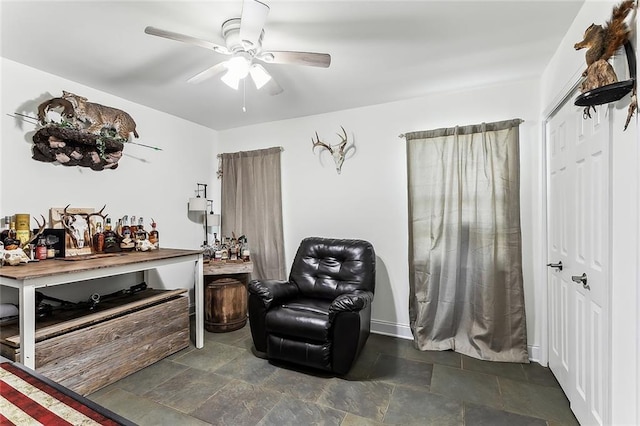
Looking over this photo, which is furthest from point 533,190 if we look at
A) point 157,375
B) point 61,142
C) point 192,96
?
point 61,142

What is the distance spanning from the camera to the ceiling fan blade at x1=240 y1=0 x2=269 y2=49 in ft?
4.74

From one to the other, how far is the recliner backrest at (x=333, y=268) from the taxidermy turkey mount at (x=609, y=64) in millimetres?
1936

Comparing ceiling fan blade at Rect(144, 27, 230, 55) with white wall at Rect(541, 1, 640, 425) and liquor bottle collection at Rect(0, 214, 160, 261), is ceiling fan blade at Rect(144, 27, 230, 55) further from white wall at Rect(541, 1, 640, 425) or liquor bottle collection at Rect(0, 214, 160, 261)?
white wall at Rect(541, 1, 640, 425)

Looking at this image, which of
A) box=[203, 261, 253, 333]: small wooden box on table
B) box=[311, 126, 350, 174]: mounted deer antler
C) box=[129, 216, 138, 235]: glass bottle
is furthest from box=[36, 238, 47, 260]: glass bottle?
box=[311, 126, 350, 174]: mounted deer antler

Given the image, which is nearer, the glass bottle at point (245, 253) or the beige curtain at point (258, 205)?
the glass bottle at point (245, 253)

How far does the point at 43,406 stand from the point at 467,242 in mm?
2968

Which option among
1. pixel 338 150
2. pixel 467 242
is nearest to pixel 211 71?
pixel 338 150

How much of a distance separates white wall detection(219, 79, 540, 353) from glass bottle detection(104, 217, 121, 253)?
1.77 metres

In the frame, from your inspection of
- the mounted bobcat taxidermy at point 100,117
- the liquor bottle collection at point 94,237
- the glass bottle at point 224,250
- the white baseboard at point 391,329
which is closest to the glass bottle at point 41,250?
the liquor bottle collection at point 94,237

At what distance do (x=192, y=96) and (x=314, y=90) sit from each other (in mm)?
1252

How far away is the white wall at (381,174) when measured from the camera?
2.66 meters

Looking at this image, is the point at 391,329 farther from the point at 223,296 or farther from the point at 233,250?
the point at 233,250

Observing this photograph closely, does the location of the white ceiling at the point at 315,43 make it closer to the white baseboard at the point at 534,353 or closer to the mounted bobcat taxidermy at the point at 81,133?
the mounted bobcat taxidermy at the point at 81,133

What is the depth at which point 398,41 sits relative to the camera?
80.8 inches
